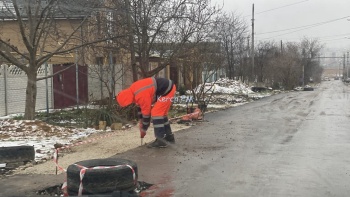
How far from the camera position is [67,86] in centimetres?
2178

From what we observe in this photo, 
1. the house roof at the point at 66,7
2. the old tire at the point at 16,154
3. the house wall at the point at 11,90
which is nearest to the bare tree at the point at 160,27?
the house roof at the point at 66,7

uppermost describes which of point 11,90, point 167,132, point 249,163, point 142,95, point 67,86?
point 67,86

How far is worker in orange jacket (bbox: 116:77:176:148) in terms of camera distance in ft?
30.8

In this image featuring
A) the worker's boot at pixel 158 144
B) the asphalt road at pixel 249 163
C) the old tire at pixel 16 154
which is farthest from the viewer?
the worker's boot at pixel 158 144

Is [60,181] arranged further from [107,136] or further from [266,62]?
[266,62]

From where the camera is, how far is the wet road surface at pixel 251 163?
6409 mm

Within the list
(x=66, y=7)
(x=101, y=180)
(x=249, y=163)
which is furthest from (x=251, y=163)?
(x=66, y=7)

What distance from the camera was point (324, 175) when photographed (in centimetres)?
722

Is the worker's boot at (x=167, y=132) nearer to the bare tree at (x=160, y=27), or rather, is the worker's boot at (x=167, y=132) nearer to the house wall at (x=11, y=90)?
the bare tree at (x=160, y=27)

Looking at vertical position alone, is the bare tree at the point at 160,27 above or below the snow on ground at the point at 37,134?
above

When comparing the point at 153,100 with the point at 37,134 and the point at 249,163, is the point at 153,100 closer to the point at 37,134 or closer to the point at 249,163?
the point at 249,163

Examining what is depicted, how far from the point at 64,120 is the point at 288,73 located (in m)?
48.4

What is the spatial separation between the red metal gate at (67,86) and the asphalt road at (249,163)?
9.86 m

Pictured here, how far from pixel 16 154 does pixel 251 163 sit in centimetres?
457
